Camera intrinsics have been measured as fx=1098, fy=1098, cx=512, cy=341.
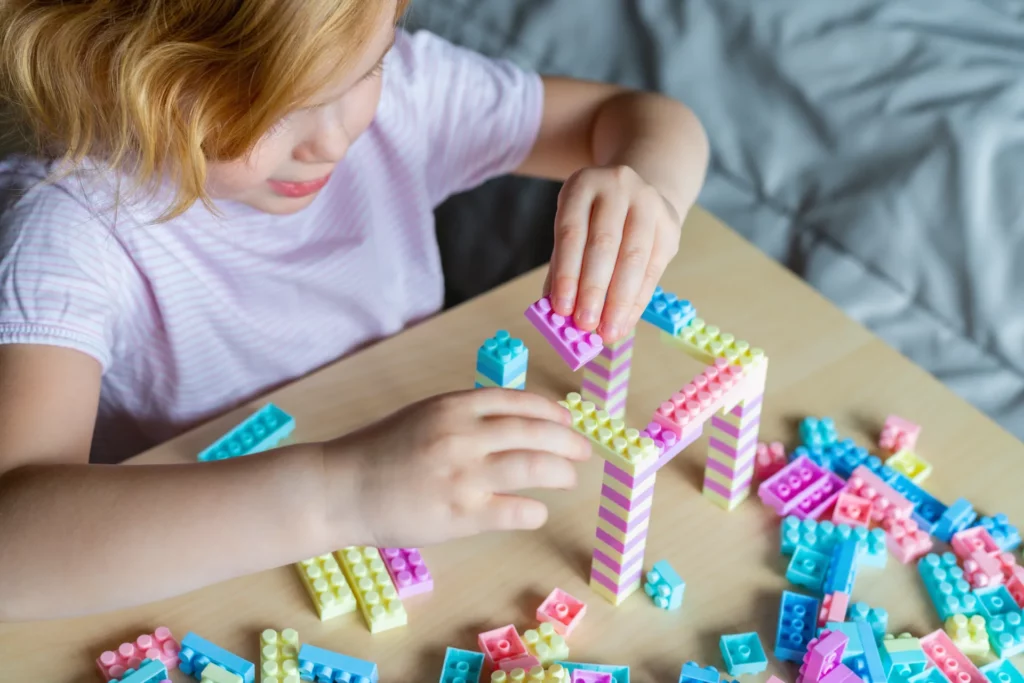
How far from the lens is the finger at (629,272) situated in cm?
75

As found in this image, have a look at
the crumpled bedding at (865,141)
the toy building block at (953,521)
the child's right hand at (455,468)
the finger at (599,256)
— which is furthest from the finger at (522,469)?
the crumpled bedding at (865,141)

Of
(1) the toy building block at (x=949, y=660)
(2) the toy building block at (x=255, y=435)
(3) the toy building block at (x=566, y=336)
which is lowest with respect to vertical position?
(1) the toy building block at (x=949, y=660)

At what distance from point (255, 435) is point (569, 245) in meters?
0.28

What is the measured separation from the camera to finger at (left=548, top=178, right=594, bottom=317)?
737 mm

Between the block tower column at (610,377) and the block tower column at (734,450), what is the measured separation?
8cm

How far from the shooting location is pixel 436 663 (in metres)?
0.71

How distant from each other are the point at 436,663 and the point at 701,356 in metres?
0.28

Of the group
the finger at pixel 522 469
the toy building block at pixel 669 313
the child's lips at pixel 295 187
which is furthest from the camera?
the child's lips at pixel 295 187

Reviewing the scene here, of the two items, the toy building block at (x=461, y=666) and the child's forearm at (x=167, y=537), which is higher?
the child's forearm at (x=167, y=537)

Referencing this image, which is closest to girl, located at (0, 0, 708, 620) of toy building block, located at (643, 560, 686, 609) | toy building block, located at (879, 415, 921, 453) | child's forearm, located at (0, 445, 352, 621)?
Result: child's forearm, located at (0, 445, 352, 621)

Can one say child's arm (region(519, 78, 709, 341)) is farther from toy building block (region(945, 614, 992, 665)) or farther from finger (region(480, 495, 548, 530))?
toy building block (region(945, 614, 992, 665))

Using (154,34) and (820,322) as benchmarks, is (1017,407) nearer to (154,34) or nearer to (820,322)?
(820,322)

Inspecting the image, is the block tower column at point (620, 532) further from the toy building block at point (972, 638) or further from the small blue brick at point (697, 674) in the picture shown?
the toy building block at point (972, 638)

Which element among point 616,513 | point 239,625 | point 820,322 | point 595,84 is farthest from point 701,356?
point 595,84
